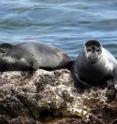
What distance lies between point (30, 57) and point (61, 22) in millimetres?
11863

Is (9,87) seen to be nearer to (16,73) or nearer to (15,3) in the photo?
(16,73)

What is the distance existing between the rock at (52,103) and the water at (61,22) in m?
7.20

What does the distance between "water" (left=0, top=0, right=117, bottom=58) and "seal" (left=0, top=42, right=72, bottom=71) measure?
227 inches

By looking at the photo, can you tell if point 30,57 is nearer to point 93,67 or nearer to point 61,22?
point 93,67

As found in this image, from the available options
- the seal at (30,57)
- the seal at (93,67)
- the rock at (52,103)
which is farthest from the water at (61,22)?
the rock at (52,103)

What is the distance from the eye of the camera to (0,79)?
899 cm

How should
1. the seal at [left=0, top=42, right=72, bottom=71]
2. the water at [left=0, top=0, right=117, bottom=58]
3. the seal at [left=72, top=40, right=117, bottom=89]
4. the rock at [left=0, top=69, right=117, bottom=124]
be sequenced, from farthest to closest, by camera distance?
the water at [left=0, top=0, right=117, bottom=58] < the seal at [left=0, top=42, right=72, bottom=71] < the seal at [left=72, top=40, right=117, bottom=89] < the rock at [left=0, top=69, right=117, bottom=124]

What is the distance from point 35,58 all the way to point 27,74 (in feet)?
2.00

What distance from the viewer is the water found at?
709 inches

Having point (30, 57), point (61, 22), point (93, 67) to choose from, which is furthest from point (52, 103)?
point (61, 22)

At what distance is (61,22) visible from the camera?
21.5m

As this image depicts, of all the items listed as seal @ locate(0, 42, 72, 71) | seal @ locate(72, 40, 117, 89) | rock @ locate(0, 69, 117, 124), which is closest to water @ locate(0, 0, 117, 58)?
seal @ locate(0, 42, 72, 71)

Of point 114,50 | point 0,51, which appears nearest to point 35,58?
point 0,51

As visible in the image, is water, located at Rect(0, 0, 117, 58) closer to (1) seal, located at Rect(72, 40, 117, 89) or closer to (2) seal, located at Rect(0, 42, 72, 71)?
(2) seal, located at Rect(0, 42, 72, 71)
